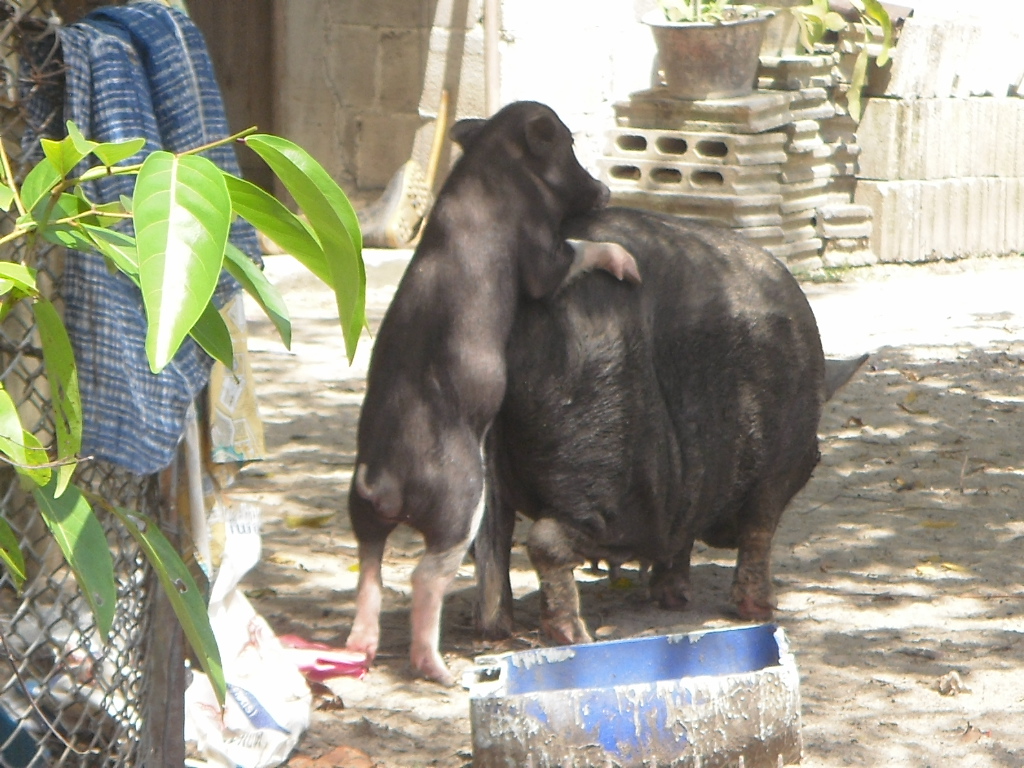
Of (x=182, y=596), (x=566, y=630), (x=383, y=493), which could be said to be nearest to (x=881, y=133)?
(x=566, y=630)

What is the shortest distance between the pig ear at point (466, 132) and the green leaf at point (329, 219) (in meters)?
2.34

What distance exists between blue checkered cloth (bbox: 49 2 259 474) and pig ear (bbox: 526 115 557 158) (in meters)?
1.40

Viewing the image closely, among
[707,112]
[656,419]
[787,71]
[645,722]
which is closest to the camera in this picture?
[645,722]

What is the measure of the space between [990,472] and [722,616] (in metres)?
1.87

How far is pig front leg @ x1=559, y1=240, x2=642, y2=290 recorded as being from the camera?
3713 mm

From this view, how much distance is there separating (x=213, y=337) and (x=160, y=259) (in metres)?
0.36

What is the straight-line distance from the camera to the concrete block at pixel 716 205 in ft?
28.9

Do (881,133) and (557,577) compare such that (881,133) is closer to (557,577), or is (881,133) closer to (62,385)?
(557,577)

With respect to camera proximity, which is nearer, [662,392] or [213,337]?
[213,337]

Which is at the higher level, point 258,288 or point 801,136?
point 258,288

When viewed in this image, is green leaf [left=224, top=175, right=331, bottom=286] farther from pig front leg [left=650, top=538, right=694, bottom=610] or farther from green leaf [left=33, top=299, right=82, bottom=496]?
pig front leg [left=650, top=538, right=694, bottom=610]

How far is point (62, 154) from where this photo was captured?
1.57 metres

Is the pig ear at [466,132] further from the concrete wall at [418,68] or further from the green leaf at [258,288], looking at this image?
the concrete wall at [418,68]

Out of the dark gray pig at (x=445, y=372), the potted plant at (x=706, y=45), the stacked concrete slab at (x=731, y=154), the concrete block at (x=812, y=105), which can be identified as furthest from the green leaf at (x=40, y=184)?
the concrete block at (x=812, y=105)
